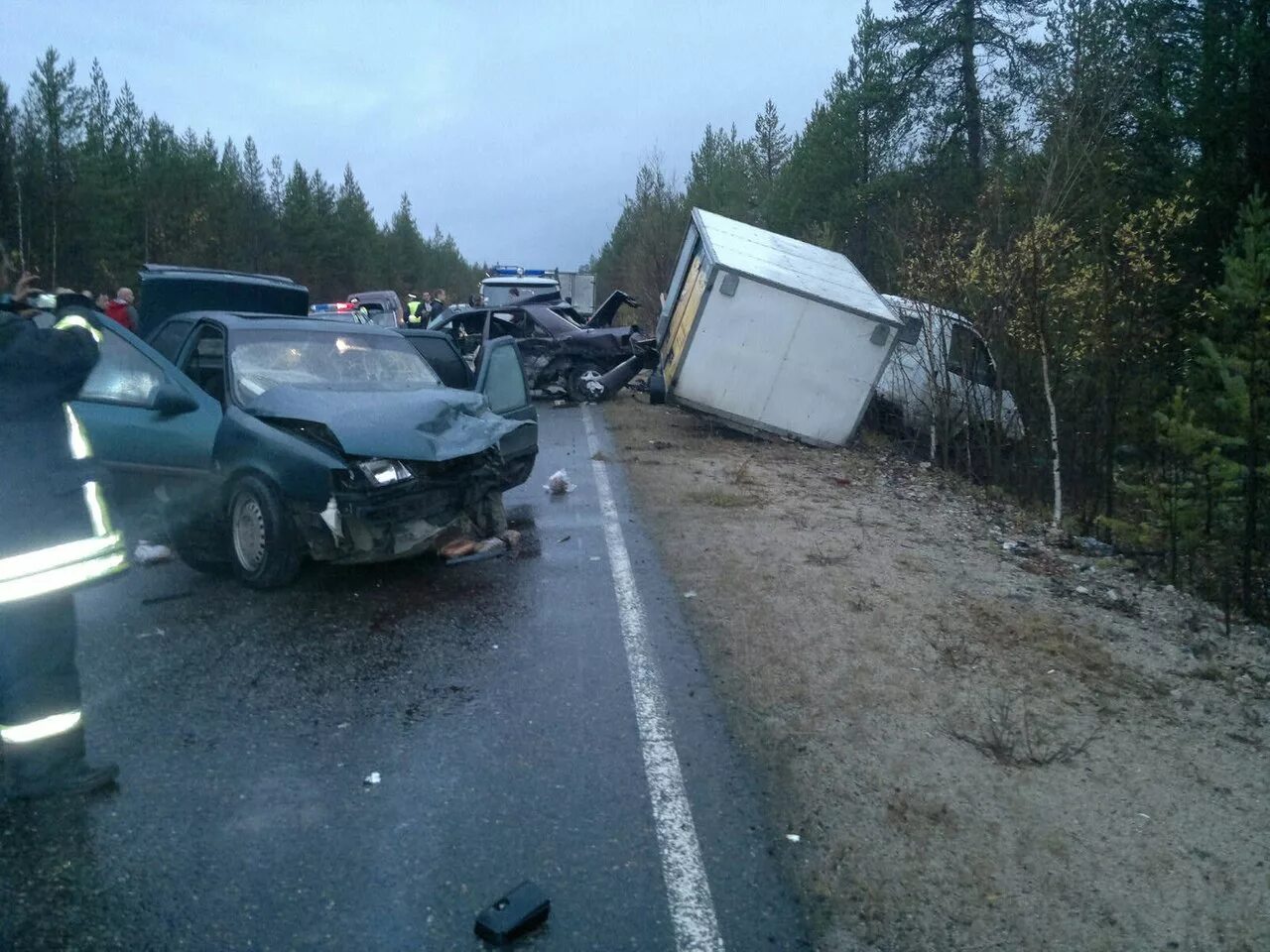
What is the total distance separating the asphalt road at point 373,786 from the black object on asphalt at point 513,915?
2.1 inches

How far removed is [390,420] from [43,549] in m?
3.30

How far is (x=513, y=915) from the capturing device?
10.7 feet

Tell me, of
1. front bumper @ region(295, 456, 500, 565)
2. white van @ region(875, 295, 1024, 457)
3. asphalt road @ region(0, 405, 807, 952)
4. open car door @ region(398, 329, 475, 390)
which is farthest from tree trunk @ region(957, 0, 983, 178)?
asphalt road @ region(0, 405, 807, 952)

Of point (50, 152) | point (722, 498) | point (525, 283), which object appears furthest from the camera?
point (50, 152)

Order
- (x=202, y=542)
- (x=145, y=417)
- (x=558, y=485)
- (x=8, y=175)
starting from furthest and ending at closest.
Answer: (x=8, y=175)
(x=558, y=485)
(x=145, y=417)
(x=202, y=542)

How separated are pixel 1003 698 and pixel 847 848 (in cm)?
185

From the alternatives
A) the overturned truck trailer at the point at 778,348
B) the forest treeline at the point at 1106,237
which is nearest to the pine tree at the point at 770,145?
the forest treeline at the point at 1106,237

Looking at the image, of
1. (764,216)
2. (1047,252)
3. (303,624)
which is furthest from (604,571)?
(764,216)

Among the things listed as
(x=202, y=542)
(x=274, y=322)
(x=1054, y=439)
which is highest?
(x=274, y=322)

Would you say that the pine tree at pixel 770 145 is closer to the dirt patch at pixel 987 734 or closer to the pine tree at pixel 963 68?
the pine tree at pixel 963 68

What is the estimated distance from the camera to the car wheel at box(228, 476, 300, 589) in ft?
21.9

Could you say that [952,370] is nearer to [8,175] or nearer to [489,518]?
[489,518]

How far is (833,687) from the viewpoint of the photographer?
215 inches

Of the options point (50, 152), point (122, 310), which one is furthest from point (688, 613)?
point (50, 152)
